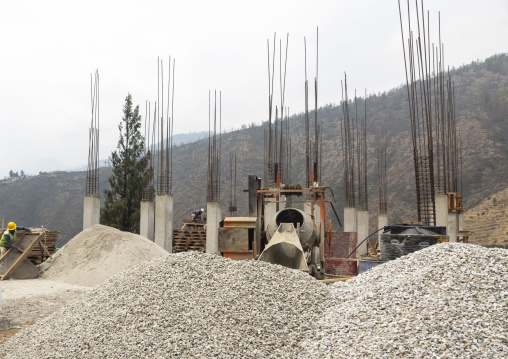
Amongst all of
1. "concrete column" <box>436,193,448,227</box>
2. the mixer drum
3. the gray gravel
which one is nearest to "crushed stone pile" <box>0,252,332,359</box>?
the gray gravel

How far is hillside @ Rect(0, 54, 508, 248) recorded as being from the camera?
40.9 m

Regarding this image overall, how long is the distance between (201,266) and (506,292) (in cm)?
392

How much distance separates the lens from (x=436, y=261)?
597 centimetres

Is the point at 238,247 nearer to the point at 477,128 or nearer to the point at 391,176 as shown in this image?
the point at 391,176

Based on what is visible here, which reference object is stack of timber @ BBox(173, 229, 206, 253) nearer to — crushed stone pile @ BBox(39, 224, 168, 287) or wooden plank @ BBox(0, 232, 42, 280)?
crushed stone pile @ BBox(39, 224, 168, 287)

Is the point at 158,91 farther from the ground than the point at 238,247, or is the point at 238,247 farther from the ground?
the point at 158,91

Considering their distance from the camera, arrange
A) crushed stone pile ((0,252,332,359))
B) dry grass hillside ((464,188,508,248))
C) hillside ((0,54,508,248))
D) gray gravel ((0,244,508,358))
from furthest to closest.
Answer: hillside ((0,54,508,248))
dry grass hillside ((464,188,508,248))
crushed stone pile ((0,252,332,359))
gray gravel ((0,244,508,358))

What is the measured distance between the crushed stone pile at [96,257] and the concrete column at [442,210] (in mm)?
9428

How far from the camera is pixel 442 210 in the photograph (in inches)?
600

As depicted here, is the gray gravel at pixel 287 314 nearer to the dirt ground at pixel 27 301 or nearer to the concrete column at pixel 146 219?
the dirt ground at pixel 27 301

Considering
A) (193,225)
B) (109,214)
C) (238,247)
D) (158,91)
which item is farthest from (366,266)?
(109,214)

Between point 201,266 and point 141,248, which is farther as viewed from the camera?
point 141,248

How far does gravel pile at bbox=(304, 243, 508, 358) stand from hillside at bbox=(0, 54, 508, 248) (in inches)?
1348

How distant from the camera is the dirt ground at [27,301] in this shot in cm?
812
